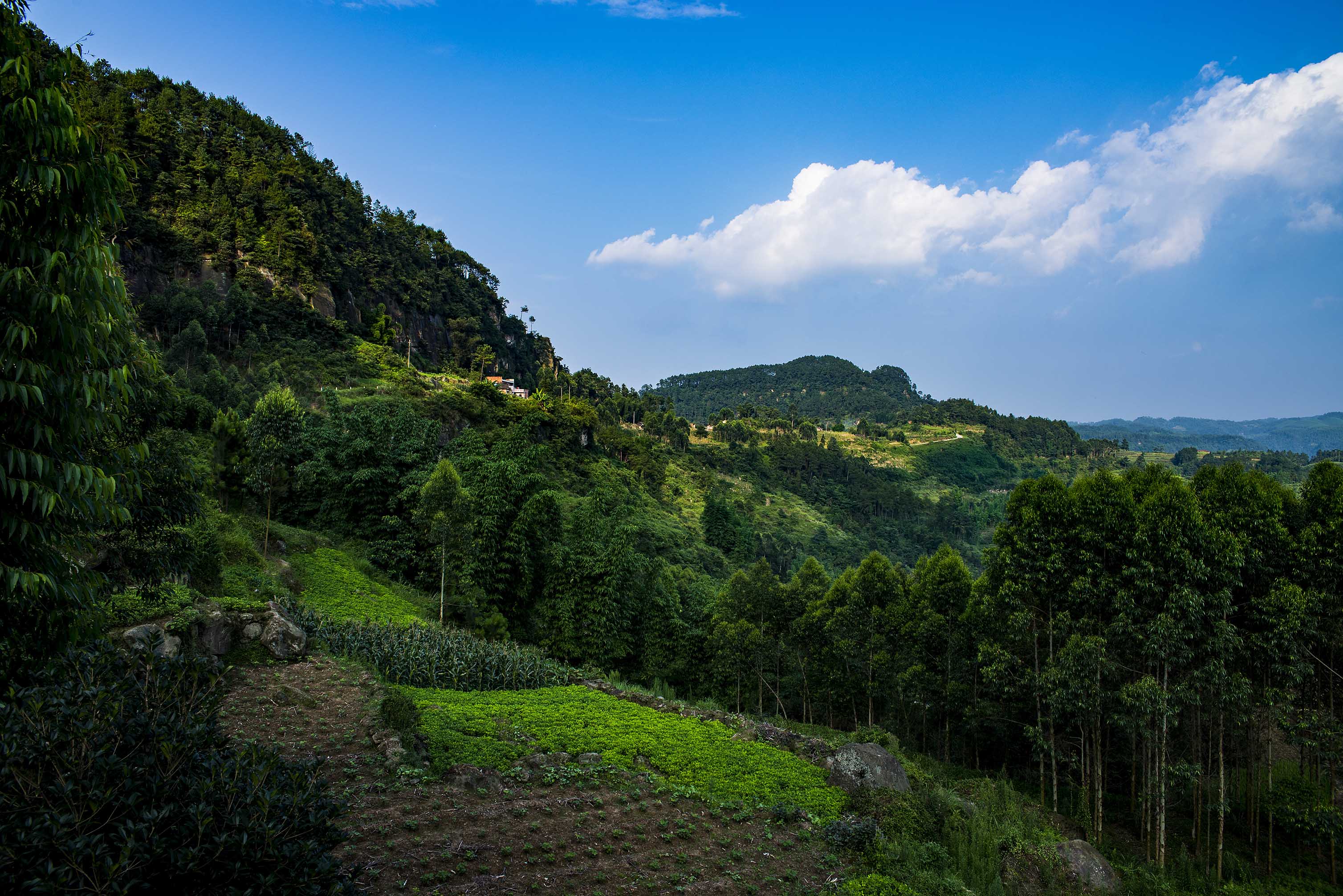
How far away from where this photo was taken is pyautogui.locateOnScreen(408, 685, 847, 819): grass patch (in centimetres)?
1194

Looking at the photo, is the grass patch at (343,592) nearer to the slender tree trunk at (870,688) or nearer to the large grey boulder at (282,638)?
the large grey boulder at (282,638)

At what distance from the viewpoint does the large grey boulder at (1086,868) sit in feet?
38.4

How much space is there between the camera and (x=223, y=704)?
1142 cm

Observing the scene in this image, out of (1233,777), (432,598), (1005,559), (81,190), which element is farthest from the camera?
(432,598)

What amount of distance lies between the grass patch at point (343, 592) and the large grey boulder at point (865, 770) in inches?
543

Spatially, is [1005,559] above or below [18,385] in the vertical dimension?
below

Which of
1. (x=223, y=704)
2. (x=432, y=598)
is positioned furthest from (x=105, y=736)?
(x=432, y=598)

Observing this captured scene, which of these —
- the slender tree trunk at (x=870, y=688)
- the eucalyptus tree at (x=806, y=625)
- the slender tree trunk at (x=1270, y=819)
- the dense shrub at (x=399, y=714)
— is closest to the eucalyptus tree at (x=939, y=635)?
the slender tree trunk at (x=870, y=688)

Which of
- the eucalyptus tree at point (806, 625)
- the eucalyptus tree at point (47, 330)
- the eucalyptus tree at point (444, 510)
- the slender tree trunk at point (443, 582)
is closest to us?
the eucalyptus tree at point (47, 330)

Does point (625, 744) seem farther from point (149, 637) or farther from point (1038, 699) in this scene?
point (1038, 699)

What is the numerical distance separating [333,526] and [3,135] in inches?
1104

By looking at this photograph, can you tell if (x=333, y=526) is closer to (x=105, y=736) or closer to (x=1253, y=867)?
(x=105, y=736)

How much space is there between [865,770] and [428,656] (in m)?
11.5

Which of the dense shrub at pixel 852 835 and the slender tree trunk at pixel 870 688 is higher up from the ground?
the dense shrub at pixel 852 835
